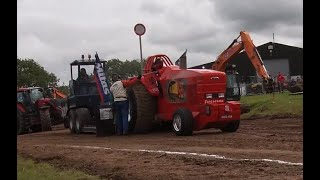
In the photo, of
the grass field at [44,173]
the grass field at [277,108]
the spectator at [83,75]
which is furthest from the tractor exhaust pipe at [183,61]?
the grass field at [277,108]

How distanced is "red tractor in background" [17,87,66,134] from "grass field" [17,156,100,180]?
12.3 meters

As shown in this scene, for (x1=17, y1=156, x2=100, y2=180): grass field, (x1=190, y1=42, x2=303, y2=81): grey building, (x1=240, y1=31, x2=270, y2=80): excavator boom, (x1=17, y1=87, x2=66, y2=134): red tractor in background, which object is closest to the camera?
(x1=17, y1=156, x2=100, y2=180): grass field

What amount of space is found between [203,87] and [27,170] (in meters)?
6.24

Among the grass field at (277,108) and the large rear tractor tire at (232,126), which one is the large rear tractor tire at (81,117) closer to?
the large rear tractor tire at (232,126)

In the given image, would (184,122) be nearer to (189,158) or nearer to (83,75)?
(189,158)

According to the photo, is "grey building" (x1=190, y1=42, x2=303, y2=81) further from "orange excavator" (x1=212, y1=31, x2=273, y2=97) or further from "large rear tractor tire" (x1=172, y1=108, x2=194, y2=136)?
"large rear tractor tire" (x1=172, y1=108, x2=194, y2=136)

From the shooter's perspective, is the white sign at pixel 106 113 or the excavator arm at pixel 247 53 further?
the excavator arm at pixel 247 53

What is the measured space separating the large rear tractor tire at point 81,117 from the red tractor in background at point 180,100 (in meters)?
3.00

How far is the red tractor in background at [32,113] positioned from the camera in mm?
21766

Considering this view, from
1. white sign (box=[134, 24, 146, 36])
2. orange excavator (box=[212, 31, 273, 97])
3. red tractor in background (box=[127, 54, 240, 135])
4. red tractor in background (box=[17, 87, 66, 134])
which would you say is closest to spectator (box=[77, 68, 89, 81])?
red tractor in background (box=[127, 54, 240, 135])

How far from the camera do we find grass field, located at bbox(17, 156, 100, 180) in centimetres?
786

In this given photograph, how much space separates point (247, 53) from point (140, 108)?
32.9ft
